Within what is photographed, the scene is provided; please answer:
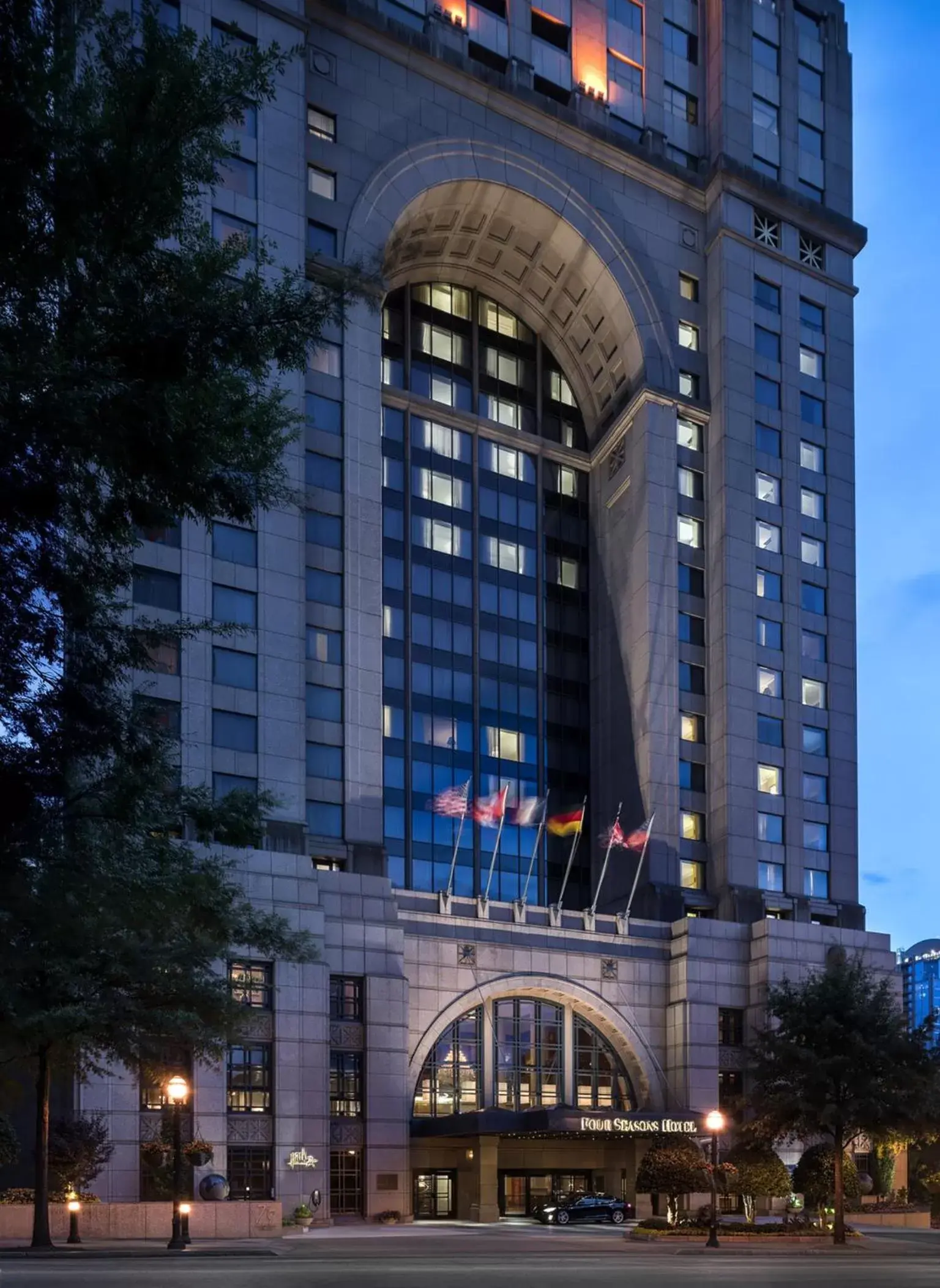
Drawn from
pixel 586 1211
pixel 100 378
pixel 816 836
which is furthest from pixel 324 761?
pixel 100 378

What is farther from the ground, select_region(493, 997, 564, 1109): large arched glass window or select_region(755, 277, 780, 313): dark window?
select_region(755, 277, 780, 313): dark window

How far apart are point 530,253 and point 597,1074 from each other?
46.4 metres

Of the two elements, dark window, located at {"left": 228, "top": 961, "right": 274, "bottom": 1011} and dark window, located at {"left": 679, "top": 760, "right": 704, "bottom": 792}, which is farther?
dark window, located at {"left": 679, "top": 760, "right": 704, "bottom": 792}

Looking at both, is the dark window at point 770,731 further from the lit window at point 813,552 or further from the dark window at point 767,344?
the dark window at point 767,344

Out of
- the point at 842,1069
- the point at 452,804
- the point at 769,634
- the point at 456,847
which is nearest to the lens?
the point at 842,1069

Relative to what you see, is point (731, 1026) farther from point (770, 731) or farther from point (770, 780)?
point (770, 731)

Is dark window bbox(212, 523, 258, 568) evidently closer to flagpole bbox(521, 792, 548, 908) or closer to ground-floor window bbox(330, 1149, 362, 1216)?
flagpole bbox(521, 792, 548, 908)

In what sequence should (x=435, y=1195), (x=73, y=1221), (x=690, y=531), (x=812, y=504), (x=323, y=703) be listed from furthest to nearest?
(x=812, y=504) → (x=690, y=531) → (x=435, y=1195) → (x=323, y=703) → (x=73, y=1221)

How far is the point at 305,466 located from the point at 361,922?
70.4 feet

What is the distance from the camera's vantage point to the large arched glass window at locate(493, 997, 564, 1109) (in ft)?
229

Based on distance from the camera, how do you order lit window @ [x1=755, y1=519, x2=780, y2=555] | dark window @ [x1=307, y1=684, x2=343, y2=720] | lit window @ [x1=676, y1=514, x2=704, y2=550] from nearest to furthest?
1. dark window @ [x1=307, y1=684, x2=343, y2=720]
2. lit window @ [x1=676, y1=514, x2=704, y2=550]
3. lit window @ [x1=755, y1=519, x2=780, y2=555]

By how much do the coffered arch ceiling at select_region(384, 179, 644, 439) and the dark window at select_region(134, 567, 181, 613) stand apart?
81.6ft

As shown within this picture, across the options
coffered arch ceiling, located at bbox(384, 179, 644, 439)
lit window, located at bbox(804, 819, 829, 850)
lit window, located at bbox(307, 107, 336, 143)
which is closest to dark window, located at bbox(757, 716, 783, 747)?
lit window, located at bbox(804, 819, 829, 850)

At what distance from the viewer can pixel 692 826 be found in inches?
3014
